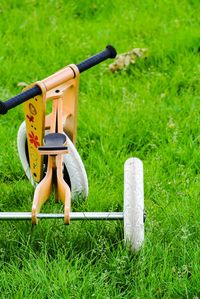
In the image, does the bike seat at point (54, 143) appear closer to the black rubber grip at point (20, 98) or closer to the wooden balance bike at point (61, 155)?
the wooden balance bike at point (61, 155)

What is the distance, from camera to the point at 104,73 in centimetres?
488

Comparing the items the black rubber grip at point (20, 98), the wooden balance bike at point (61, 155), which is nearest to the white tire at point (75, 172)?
the wooden balance bike at point (61, 155)

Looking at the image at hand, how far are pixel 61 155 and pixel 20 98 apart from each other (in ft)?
1.21

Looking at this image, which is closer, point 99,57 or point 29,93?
point 29,93

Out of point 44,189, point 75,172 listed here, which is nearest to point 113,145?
point 75,172

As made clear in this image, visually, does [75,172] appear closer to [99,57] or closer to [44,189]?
[44,189]

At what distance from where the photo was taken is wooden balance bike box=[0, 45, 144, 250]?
2.89m

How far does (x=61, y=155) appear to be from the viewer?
321 centimetres

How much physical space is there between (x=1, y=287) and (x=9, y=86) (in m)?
2.18

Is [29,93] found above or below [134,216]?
above

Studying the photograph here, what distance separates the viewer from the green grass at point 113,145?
282 cm

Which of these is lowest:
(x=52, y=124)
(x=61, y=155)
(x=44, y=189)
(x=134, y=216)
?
(x=134, y=216)

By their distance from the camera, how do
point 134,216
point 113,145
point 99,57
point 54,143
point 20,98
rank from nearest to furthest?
point 134,216, point 20,98, point 54,143, point 99,57, point 113,145

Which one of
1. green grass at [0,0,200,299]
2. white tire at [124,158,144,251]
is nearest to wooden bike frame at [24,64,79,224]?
green grass at [0,0,200,299]
